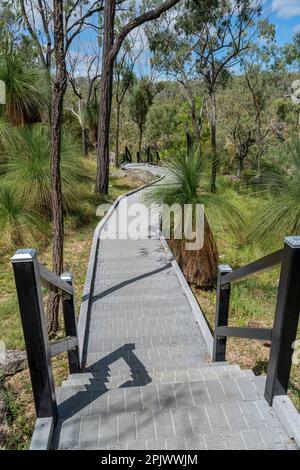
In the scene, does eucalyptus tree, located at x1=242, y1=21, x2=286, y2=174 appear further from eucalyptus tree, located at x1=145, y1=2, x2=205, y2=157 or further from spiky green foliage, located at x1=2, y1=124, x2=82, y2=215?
spiky green foliage, located at x1=2, y1=124, x2=82, y2=215

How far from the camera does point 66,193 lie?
688 cm

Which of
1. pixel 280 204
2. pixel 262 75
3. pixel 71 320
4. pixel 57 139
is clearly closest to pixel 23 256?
pixel 71 320

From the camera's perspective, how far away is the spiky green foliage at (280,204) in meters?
3.90

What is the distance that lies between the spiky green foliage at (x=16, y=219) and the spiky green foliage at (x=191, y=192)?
2.43 m

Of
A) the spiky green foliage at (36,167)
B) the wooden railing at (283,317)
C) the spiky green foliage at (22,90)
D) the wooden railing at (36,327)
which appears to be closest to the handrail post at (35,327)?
the wooden railing at (36,327)

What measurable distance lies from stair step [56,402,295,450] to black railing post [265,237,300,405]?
16cm

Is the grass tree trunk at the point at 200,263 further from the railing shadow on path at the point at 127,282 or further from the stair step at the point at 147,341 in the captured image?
the stair step at the point at 147,341

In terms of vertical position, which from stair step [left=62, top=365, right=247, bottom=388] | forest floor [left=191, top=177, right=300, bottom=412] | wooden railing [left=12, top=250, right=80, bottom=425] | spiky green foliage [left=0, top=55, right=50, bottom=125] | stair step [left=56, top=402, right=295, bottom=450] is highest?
spiky green foliage [left=0, top=55, right=50, bottom=125]

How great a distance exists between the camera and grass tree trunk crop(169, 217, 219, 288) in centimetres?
498

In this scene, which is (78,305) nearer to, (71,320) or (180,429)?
(71,320)

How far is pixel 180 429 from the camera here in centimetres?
160

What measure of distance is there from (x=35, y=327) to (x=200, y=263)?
368 cm

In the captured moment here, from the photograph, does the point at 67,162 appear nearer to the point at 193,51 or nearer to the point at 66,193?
the point at 66,193

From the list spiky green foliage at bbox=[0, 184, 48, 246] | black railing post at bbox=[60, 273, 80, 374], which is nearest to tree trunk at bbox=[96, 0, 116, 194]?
spiky green foliage at bbox=[0, 184, 48, 246]
